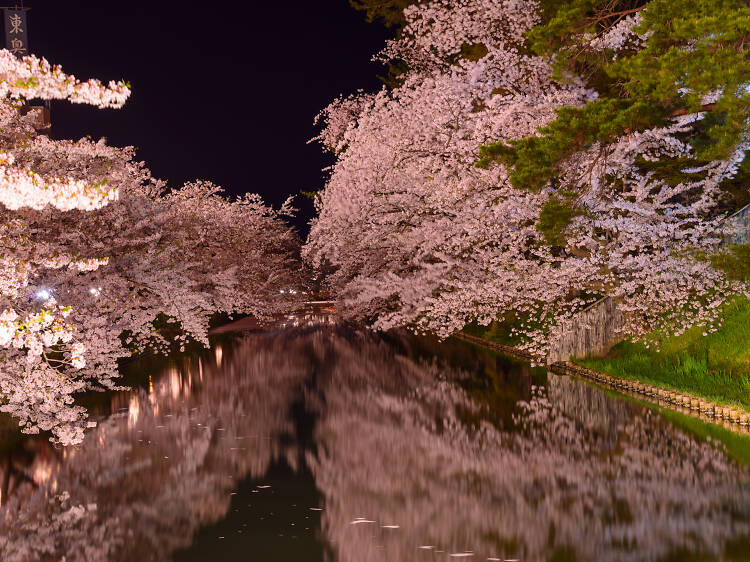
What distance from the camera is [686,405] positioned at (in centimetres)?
1569

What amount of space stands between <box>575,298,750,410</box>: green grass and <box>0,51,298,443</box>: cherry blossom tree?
11.3m

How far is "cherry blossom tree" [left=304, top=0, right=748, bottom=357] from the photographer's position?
18.1m

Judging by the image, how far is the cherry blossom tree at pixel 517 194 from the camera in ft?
59.5

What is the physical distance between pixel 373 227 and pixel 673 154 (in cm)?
978

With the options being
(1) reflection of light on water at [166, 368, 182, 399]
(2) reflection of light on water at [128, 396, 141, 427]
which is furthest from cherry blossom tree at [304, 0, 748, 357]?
(2) reflection of light on water at [128, 396, 141, 427]

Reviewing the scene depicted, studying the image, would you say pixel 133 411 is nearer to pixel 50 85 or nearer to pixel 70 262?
pixel 70 262

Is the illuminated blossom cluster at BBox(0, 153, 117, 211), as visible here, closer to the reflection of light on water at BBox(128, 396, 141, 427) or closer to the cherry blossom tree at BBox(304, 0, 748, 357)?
the reflection of light on water at BBox(128, 396, 141, 427)

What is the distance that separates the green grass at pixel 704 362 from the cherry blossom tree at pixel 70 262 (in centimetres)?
1133

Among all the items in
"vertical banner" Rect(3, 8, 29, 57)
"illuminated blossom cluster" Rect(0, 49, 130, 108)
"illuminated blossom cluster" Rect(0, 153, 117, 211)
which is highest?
"vertical banner" Rect(3, 8, 29, 57)

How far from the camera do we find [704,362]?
17.2 metres

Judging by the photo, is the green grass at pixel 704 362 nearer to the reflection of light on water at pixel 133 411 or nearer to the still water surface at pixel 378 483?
the still water surface at pixel 378 483

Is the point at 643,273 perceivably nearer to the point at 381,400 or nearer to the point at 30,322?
the point at 381,400

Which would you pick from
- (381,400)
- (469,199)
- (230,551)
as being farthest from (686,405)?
(230,551)

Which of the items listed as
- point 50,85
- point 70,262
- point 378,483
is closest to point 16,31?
point 70,262
